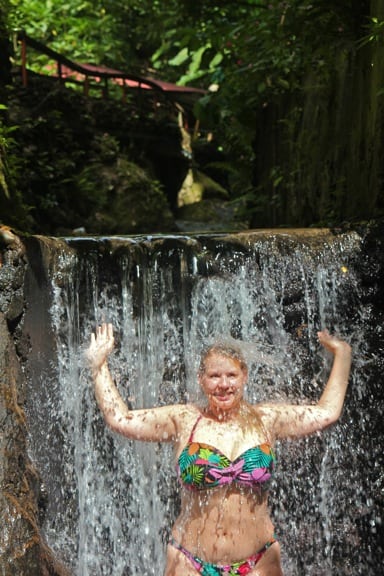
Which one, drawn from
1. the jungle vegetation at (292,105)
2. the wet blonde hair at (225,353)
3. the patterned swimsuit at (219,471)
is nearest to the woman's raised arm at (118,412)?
the patterned swimsuit at (219,471)

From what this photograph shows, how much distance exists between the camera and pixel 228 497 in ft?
10.2

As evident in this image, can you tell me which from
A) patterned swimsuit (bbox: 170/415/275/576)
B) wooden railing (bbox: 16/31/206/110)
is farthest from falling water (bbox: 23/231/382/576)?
wooden railing (bbox: 16/31/206/110)

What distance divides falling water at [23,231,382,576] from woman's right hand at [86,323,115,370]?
2.05 m

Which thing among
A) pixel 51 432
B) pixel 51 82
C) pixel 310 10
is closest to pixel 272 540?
pixel 51 432

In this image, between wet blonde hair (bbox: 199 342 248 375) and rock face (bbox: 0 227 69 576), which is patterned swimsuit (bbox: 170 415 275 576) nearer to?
wet blonde hair (bbox: 199 342 248 375)

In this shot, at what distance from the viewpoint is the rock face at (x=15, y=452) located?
4.20m

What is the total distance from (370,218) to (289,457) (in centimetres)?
199

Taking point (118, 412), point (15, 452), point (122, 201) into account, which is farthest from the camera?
point (122, 201)

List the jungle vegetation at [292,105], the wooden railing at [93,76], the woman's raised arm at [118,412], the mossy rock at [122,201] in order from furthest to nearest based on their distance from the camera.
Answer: the wooden railing at [93,76] → the mossy rock at [122,201] → the jungle vegetation at [292,105] → the woman's raised arm at [118,412]

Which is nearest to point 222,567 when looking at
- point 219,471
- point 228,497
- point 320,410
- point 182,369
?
point 228,497

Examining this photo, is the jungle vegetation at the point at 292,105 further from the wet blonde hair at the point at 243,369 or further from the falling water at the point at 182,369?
the wet blonde hair at the point at 243,369

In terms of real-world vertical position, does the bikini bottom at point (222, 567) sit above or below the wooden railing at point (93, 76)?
below

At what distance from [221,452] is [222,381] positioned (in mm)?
281

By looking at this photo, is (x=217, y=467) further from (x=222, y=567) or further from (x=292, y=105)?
(x=292, y=105)
